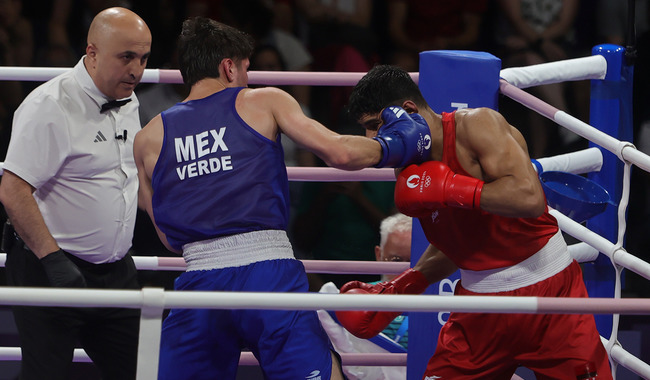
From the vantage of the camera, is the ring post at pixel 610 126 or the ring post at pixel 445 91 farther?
Answer: the ring post at pixel 610 126

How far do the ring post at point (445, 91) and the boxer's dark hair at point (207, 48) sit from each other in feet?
1.88

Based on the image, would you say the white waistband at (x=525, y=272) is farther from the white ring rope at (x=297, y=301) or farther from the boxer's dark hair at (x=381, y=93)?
the white ring rope at (x=297, y=301)

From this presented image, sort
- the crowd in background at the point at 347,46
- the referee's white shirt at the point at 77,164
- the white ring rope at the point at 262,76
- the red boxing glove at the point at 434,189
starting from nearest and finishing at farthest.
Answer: the red boxing glove at the point at 434,189, the referee's white shirt at the point at 77,164, the white ring rope at the point at 262,76, the crowd in background at the point at 347,46

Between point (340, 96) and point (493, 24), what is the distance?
106cm

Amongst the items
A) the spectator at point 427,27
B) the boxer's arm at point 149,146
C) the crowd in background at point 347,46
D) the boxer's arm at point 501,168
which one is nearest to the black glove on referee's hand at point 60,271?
the boxer's arm at point 149,146

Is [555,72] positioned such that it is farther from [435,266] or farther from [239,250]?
[239,250]

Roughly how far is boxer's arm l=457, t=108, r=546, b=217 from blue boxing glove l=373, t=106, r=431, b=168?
0.38 feet

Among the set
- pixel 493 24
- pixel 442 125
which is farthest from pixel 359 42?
pixel 442 125

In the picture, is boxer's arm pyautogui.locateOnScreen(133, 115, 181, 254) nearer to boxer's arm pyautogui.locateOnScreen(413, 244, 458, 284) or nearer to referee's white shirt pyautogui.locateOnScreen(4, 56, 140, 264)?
referee's white shirt pyautogui.locateOnScreen(4, 56, 140, 264)

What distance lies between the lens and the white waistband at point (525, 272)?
2.19 m

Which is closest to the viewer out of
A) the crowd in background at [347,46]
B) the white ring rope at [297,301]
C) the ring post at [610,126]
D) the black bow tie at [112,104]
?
the white ring rope at [297,301]

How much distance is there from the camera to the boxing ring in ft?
4.91

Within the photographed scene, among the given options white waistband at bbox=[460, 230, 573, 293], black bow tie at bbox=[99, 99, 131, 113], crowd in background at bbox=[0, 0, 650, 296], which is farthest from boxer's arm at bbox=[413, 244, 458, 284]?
crowd in background at bbox=[0, 0, 650, 296]

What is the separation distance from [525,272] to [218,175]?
0.82 metres
